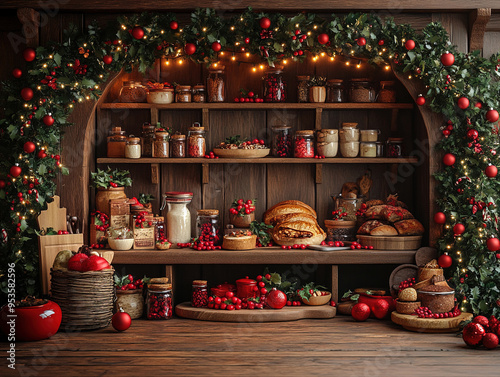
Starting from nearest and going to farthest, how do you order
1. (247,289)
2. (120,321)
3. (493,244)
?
(120,321) < (493,244) < (247,289)

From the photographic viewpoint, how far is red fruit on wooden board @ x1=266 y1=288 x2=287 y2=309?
12.9 ft

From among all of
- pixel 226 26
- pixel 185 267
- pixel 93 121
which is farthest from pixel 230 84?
pixel 185 267

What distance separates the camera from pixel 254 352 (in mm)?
3213

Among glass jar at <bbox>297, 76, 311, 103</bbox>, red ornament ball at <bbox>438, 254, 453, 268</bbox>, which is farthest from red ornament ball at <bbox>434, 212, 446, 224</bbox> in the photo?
glass jar at <bbox>297, 76, 311, 103</bbox>

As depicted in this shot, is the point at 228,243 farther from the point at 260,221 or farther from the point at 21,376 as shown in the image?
the point at 21,376

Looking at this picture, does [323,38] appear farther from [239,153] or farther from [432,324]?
[432,324]

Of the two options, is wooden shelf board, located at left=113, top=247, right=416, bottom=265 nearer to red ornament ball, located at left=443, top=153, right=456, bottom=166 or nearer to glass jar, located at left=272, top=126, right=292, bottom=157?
red ornament ball, located at left=443, top=153, right=456, bottom=166

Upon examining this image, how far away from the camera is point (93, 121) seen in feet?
14.3

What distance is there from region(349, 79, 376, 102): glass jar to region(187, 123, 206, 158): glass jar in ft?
3.71

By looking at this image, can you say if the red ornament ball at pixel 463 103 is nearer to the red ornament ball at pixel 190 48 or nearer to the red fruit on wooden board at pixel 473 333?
the red fruit on wooden board at pixel 473 333

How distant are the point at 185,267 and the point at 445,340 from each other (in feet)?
6.35

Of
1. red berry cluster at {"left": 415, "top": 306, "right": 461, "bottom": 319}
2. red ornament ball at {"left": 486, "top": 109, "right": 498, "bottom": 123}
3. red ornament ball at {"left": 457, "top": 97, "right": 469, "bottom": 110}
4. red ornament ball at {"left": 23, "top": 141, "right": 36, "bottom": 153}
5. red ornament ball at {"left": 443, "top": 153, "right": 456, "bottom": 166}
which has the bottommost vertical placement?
red berry cluster at {"left": 415, "top": 306, "right": 461, "bottom": 319}

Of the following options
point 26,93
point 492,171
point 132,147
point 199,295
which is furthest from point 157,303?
point 492,171

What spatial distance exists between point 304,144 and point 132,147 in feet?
4.04
